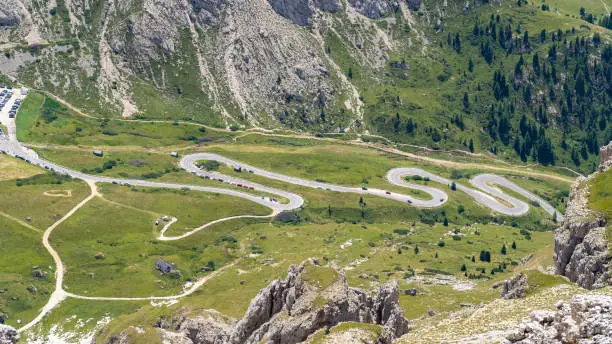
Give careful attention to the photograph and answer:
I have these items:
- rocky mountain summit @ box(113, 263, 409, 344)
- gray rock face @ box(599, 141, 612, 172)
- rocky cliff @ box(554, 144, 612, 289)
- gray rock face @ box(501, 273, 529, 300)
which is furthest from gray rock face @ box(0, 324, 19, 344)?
gray rock face @ box(599, 141, 612, 172)

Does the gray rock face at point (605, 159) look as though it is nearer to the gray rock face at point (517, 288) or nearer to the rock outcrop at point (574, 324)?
the gray rock face at point (517, 288)

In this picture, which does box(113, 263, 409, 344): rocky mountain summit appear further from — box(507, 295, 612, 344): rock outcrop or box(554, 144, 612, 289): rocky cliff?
box(507, 295, 612, 344): rock outcrop

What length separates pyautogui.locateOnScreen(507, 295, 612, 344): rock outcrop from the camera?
4456cm

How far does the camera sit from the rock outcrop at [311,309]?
101 m

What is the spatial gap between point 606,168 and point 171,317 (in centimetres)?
9496

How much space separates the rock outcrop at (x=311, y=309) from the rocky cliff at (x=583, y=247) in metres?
28.8

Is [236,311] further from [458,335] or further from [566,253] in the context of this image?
[458,335]

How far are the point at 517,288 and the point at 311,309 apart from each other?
2883 cm

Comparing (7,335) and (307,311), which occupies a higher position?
(7,335)

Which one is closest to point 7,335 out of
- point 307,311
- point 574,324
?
point 307,311

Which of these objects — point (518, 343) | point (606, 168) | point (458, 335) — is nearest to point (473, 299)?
point (606, 168)

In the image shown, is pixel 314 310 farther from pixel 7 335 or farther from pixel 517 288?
pixel 7 335

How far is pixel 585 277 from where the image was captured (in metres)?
109

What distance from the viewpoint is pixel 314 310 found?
102375 mm
